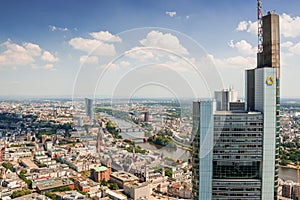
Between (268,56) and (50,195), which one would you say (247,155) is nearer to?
(268,56)

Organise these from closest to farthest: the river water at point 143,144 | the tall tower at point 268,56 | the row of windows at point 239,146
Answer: the river water at point 143,144 → the row of windows at point 239,146 → the tall tower at point 268,56

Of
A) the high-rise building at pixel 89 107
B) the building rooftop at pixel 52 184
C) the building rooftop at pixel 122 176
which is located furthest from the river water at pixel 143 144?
the building rooftop at pixel 52 184

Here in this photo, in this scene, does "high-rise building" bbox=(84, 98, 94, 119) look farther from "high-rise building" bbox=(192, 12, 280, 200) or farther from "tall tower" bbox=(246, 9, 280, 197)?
"tall tower" bbox=(246, 9, 280, 197)

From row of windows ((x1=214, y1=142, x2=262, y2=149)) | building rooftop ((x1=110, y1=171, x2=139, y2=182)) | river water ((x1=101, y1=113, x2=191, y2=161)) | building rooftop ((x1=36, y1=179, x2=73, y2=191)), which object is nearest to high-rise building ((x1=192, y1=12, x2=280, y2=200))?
row of windows ((x1=214, y1=142, x2=262, y2=149))

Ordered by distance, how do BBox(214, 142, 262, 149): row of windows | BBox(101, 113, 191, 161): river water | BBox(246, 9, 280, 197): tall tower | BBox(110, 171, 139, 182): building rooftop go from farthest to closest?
1. BBox(110, 171, 139, 182): building rooftop
2. BBox(246, 9, 280, 197): tall tower
3. BBox(214, 142, 262, 149): row of windows
4. BBox(101, 113, 191, 161): river water

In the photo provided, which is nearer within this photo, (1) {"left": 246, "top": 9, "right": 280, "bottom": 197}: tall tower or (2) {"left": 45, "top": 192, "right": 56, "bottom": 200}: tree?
(1) {"left": 246, "top": 9, "right": 280, "bottom": 197}: tall tower

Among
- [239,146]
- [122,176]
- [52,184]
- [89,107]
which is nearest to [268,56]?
[239,146]

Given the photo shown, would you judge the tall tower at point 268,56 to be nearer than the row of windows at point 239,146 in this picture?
No

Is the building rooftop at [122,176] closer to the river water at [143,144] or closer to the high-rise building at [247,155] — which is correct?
the high-rise building at [247,155]

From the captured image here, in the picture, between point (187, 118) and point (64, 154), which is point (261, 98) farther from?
point (64, 154)

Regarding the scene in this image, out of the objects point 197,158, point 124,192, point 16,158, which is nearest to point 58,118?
point 16,158

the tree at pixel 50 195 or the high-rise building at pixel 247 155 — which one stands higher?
the high-rise building at pixel 247 155
